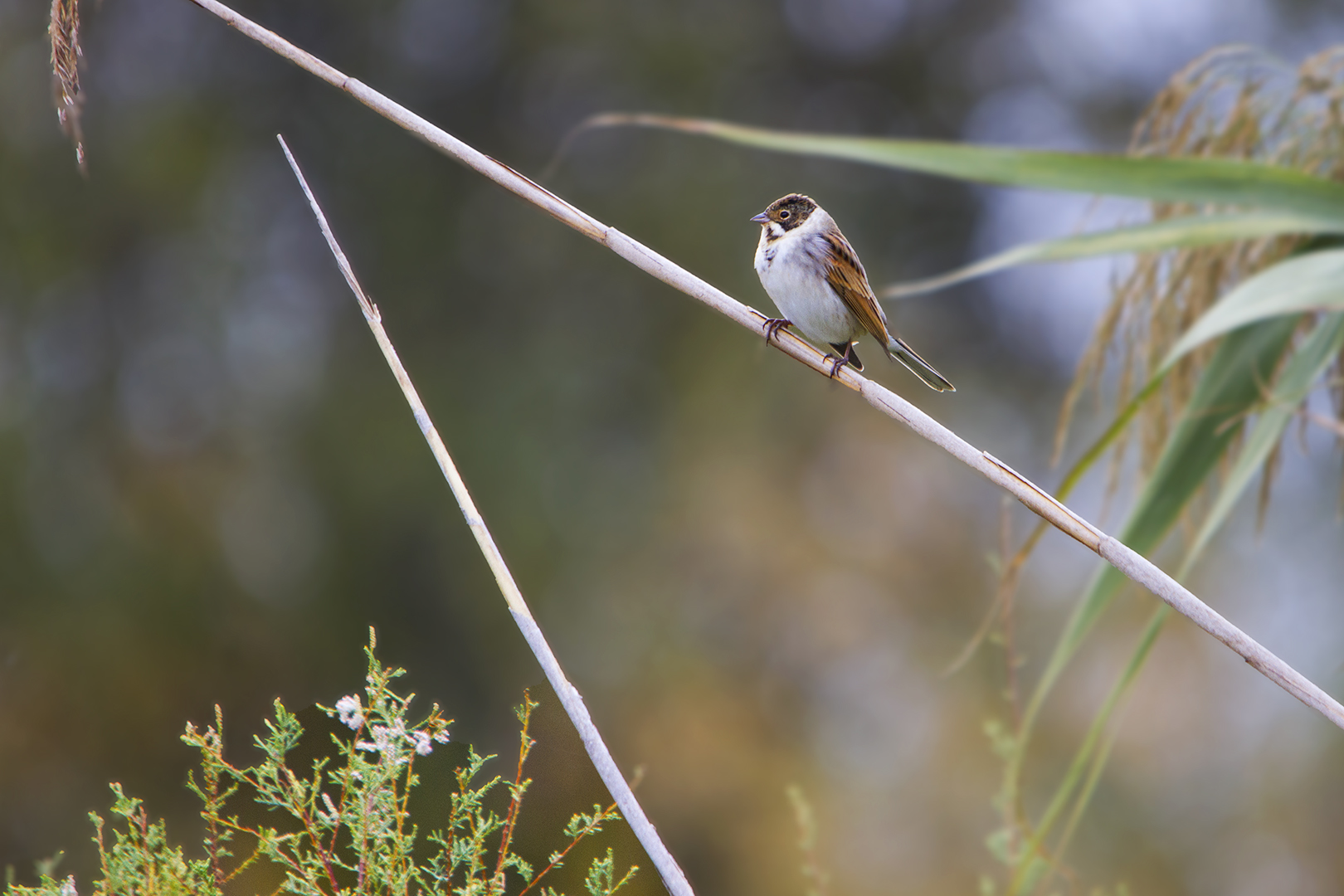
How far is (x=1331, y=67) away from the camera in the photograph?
2324 mm

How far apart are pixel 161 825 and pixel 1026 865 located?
1.13 meters

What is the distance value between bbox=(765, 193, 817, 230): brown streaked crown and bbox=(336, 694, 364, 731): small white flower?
1.85m

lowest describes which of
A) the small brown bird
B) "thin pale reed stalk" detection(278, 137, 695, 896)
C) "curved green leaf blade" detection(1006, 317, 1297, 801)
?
"thin pale reed stalk" detection(278, 137, 695, 896)

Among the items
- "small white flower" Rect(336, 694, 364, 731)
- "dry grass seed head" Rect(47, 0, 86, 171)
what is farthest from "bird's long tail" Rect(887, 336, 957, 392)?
"dry grass seed head" Rect(47, 0, 86, 171)

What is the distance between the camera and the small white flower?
3.59 feet

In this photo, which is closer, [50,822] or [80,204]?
[50,822]

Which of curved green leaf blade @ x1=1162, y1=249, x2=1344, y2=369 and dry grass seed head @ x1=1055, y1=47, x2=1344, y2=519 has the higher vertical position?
dry grass seed head @ x1=1055, y1=47, x2=1344, y2=519

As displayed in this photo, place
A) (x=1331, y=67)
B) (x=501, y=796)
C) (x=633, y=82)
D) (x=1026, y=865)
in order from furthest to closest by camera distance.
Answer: (x=633, y=82), (x=1331, y=67), (x=501, y=796), (x=1026, y=865)

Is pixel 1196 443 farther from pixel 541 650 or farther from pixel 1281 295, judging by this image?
pixel 541 650

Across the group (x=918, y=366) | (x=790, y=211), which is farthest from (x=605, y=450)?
(x=918, y=366)

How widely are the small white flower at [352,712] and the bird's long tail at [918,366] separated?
3.72ft

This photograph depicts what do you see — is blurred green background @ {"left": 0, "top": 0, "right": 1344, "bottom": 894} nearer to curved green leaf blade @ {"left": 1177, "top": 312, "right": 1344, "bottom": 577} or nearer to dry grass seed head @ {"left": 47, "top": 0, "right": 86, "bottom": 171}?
curved green leaf blade @ {"left": 1177, "top": 312, "right": 1344, "bottom": 577}

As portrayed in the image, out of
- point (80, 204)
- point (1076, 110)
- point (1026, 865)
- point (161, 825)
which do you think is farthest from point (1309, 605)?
point (80, 204)

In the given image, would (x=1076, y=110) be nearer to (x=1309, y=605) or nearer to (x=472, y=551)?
(x=1309, y=605)
